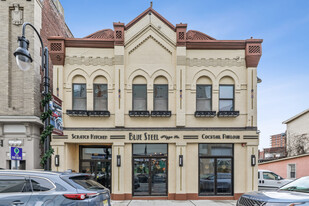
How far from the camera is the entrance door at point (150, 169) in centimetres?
1158

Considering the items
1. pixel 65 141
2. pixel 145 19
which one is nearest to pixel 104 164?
pixel 65 141

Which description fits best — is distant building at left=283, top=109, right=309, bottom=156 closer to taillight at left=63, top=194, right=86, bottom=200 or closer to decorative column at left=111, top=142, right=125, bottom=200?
decorative column at left=111, top=142, right=125, bottom=200

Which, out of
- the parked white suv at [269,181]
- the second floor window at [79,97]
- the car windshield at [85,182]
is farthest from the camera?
the parked white suv at [269,181]

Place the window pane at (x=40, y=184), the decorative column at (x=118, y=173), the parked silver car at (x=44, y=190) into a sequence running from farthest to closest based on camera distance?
the decorative column at (x=118, y=173)
the window pane at (x=40, y=184)
the parked silver car at (x=44, y=190)

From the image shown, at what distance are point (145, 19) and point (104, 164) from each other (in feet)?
25.2

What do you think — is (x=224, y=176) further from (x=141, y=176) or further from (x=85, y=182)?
(x=85, y=182)

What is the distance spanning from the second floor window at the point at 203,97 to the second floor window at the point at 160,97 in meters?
1.63

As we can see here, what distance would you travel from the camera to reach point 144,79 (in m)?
11.8

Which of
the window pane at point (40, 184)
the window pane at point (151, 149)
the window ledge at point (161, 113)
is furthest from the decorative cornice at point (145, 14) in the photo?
the window pane at point (40, 184)

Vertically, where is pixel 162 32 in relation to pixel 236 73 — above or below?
above

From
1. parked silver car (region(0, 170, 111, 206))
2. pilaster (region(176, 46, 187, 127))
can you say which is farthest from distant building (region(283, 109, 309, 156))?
parked silver car (region(0, 170, 111, 206))

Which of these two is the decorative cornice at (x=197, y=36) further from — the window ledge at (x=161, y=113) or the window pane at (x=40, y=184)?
the window pane at (x=40, y=184)

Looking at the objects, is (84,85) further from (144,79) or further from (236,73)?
(236,73)

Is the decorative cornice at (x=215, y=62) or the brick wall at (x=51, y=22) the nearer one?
the decorative cornice at (x=215, y=62)
